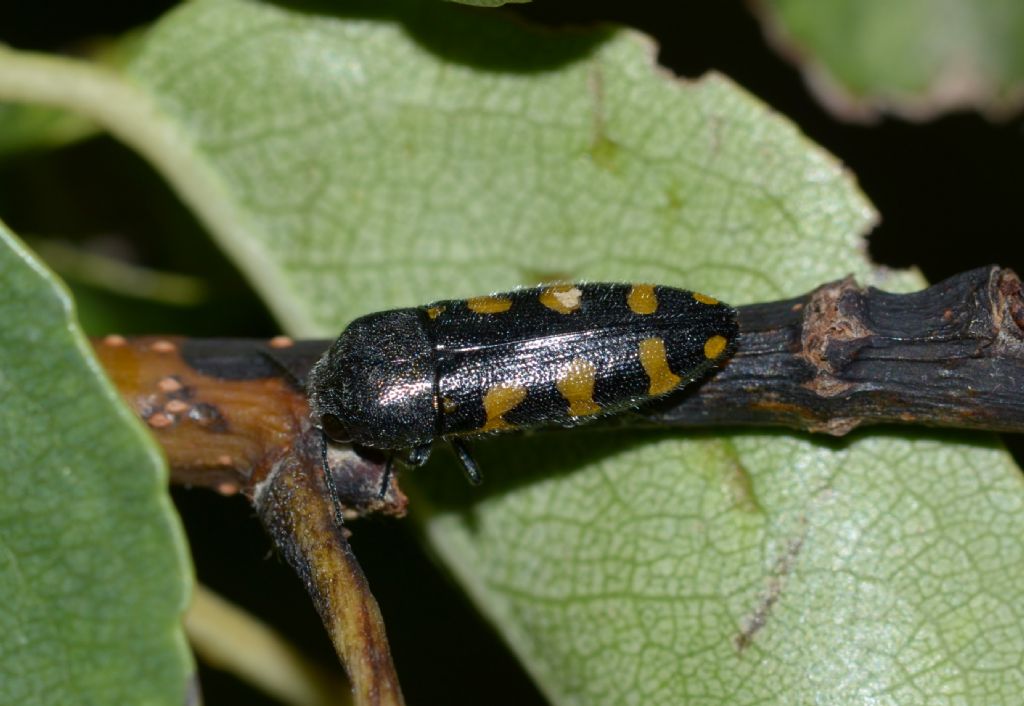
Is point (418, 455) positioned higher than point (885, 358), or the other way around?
point (885, 358)

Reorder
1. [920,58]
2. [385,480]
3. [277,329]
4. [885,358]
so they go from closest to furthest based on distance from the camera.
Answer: [885,358]
[385,480]
[277,329]
[920,58]

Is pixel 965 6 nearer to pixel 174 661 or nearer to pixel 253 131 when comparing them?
pixel 253 131

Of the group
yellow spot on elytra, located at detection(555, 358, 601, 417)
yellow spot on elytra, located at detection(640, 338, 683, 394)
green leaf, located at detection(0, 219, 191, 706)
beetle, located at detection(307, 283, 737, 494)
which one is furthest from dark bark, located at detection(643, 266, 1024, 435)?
green leaf, located at detection(0, 219, 191, 706)

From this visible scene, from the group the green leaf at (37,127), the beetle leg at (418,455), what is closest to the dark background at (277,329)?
the green leaf at (37,127)

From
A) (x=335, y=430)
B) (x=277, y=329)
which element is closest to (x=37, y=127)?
(x=277, y=329)

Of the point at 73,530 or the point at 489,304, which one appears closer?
the point at 73,530

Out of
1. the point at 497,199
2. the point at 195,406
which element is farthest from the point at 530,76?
the point at 195,406

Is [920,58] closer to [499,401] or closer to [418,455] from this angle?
[499,401]
